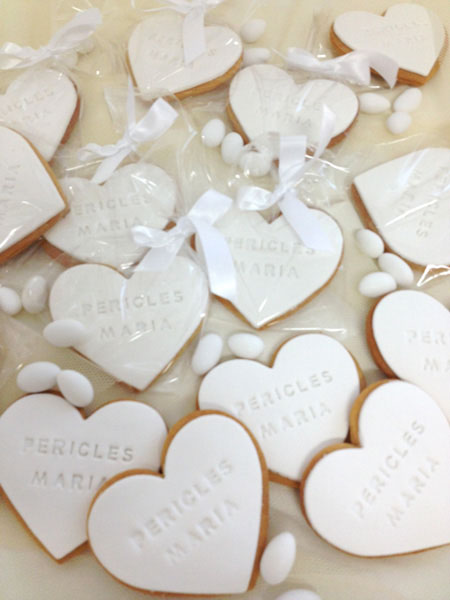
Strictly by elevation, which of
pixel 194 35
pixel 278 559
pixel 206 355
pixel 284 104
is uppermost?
pixel 194 35

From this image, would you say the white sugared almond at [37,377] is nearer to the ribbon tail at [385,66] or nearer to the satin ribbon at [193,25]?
the satin ribbon at [193,25]

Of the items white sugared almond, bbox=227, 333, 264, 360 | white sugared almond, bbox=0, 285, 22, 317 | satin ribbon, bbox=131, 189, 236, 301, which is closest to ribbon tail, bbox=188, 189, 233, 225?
satin ribbon, bbox=131, 189, 236, 301

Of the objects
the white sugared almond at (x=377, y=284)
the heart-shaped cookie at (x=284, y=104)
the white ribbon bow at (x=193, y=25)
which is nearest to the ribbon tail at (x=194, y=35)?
the white ribbon bow at (x=193, y=25)

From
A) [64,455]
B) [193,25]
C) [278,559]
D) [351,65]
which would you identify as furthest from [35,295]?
[351,65]

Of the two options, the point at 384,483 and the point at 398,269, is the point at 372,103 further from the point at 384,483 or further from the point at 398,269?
the point at 384,483

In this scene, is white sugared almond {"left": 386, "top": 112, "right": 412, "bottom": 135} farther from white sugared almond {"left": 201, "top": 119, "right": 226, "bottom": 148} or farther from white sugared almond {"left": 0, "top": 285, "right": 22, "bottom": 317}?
white sugared almond {"left": 0, "top": 285, "right": 22, "bottom": 317}

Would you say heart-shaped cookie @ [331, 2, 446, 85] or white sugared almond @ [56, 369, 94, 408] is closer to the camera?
white sugared almond @ [56, 369, 94, 408]

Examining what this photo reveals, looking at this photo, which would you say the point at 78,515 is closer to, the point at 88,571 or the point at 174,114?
the point at 88,571
